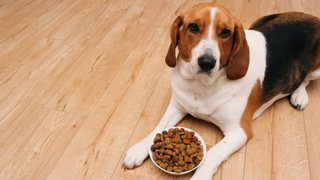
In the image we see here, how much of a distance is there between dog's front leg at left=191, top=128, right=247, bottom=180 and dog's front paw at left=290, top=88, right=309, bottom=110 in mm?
720

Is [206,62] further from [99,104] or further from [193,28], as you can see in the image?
[99,104]

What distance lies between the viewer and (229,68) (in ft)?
5.72

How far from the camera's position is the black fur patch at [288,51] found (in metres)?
1.98

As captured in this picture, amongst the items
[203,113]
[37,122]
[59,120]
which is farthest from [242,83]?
[37,122]

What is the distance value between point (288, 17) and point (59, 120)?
6.85 feet

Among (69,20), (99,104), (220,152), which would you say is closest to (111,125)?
(99,104)

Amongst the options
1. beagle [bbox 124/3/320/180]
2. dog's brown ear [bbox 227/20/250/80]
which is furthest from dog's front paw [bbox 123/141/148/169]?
dog's brown ear [bbox 227/20/250/80]

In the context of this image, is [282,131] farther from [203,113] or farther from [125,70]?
[125,70]

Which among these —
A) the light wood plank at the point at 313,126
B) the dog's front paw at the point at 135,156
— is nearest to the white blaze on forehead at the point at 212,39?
the dog's front paw at the point at 135,156

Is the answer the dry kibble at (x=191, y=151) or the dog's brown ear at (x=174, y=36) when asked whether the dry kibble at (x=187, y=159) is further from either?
the dog's brown ear at (x=174, y=36)

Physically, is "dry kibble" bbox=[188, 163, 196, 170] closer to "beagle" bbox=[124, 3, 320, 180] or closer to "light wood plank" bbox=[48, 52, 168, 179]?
"beagle" bbox=[124, 3, 320, 180]

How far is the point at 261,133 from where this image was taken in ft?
6.88

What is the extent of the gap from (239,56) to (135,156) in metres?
0.96

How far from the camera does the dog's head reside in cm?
161
